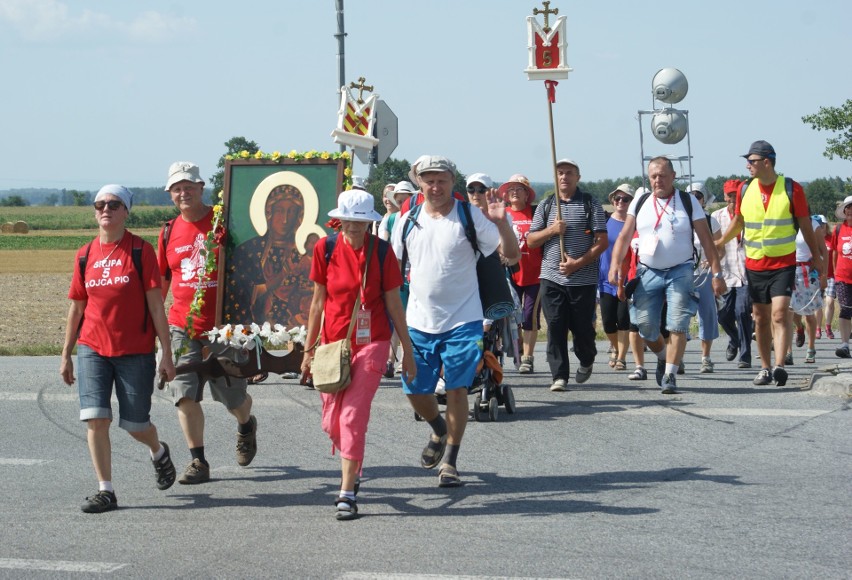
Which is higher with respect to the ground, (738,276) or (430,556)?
(738,276)

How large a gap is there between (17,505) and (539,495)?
3.04m

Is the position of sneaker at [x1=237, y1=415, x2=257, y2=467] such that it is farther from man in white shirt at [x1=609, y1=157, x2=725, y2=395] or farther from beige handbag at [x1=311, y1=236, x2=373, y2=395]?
man in white shirt at [x1=609, y1=157, x2=725, y2=395]

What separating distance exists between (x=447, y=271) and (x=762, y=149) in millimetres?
4584

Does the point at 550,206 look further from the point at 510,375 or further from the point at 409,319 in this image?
the point at 409,319

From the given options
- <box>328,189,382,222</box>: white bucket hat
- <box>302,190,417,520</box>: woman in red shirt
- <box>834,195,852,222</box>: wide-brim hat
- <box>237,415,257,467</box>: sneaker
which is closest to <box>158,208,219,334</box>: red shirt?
<box>237,415,257,467</box>: sneaker

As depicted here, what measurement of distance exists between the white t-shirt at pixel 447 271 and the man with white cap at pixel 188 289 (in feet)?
4.47

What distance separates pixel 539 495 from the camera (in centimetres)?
730

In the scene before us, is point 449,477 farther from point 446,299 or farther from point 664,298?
point 664,298

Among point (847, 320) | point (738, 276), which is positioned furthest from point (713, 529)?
point (847, 320)

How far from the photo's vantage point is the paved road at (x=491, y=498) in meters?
5.81

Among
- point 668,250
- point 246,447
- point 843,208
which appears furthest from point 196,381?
point 843,208

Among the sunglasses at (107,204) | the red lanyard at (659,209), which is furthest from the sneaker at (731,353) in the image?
the sunglasses at (107,204)

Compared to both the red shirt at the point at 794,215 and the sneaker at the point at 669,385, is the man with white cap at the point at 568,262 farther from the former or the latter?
the red shirt at the point at 794,215

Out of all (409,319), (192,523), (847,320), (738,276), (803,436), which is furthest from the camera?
(847,320)
